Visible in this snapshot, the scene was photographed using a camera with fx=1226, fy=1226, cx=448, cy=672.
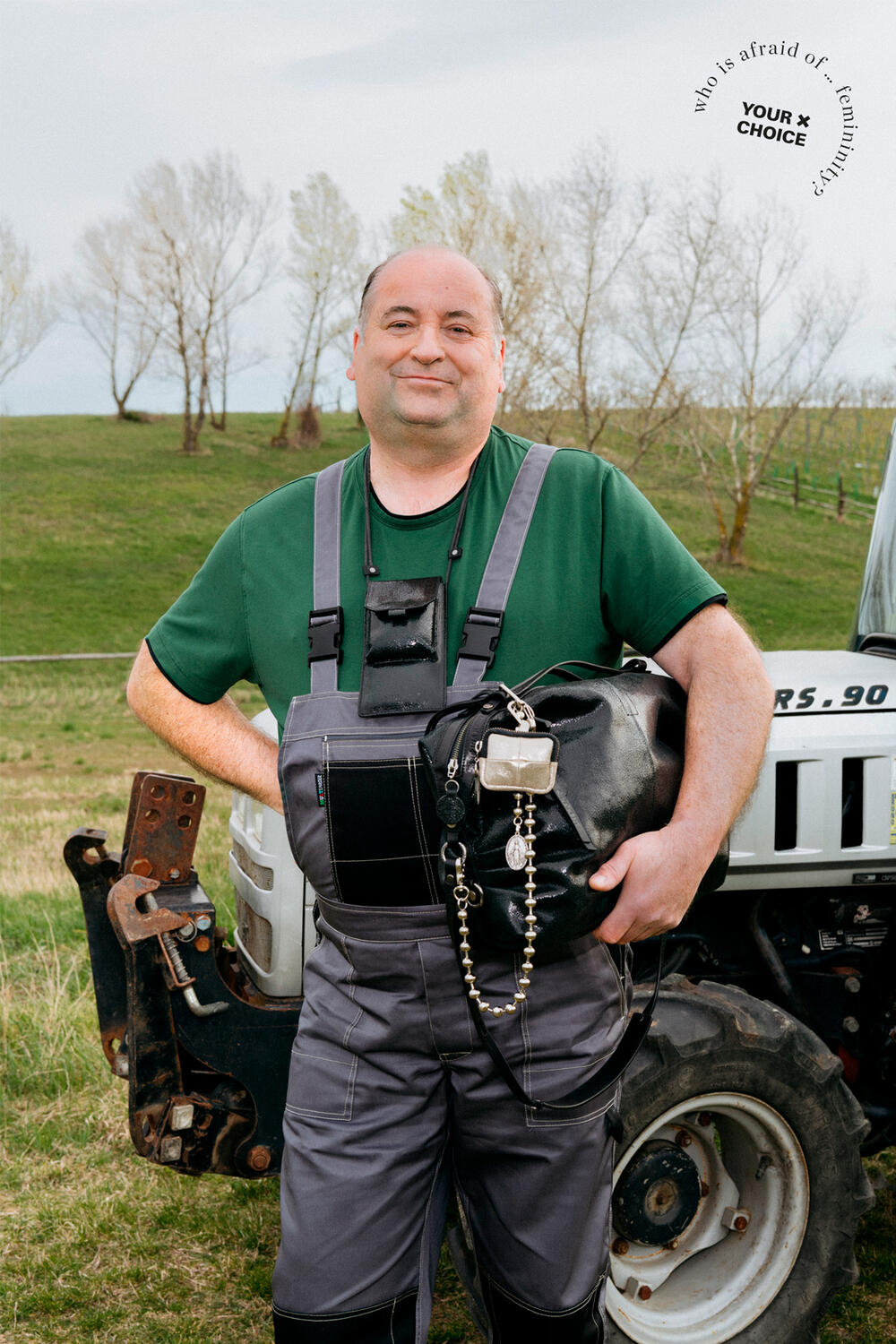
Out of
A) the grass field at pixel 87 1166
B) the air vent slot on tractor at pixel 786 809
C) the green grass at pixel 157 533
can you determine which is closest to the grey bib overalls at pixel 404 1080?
the air vent slot on tractor at pixel 786 809

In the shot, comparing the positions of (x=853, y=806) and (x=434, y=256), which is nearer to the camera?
(x=434, y=256)

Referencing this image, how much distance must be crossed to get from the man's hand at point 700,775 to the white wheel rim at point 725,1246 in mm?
984

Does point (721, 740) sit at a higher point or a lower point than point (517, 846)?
higher

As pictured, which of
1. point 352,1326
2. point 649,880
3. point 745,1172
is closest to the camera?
point 649,880

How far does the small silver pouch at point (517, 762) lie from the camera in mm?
1747

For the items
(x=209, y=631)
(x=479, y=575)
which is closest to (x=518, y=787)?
(x=479, y=575)

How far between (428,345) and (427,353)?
0.6 inches

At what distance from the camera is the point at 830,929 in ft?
9.87

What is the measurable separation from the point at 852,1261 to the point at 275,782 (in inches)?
67.8

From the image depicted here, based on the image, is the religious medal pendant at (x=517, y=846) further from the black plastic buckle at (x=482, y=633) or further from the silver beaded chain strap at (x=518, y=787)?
the black plastic buckle at (x=482, y=633)

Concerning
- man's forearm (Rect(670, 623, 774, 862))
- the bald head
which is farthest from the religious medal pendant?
the bald head

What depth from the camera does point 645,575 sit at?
2.03 m

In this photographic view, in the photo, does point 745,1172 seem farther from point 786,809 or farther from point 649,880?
point 649,880

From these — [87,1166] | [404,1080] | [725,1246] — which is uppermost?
[404,1080]
